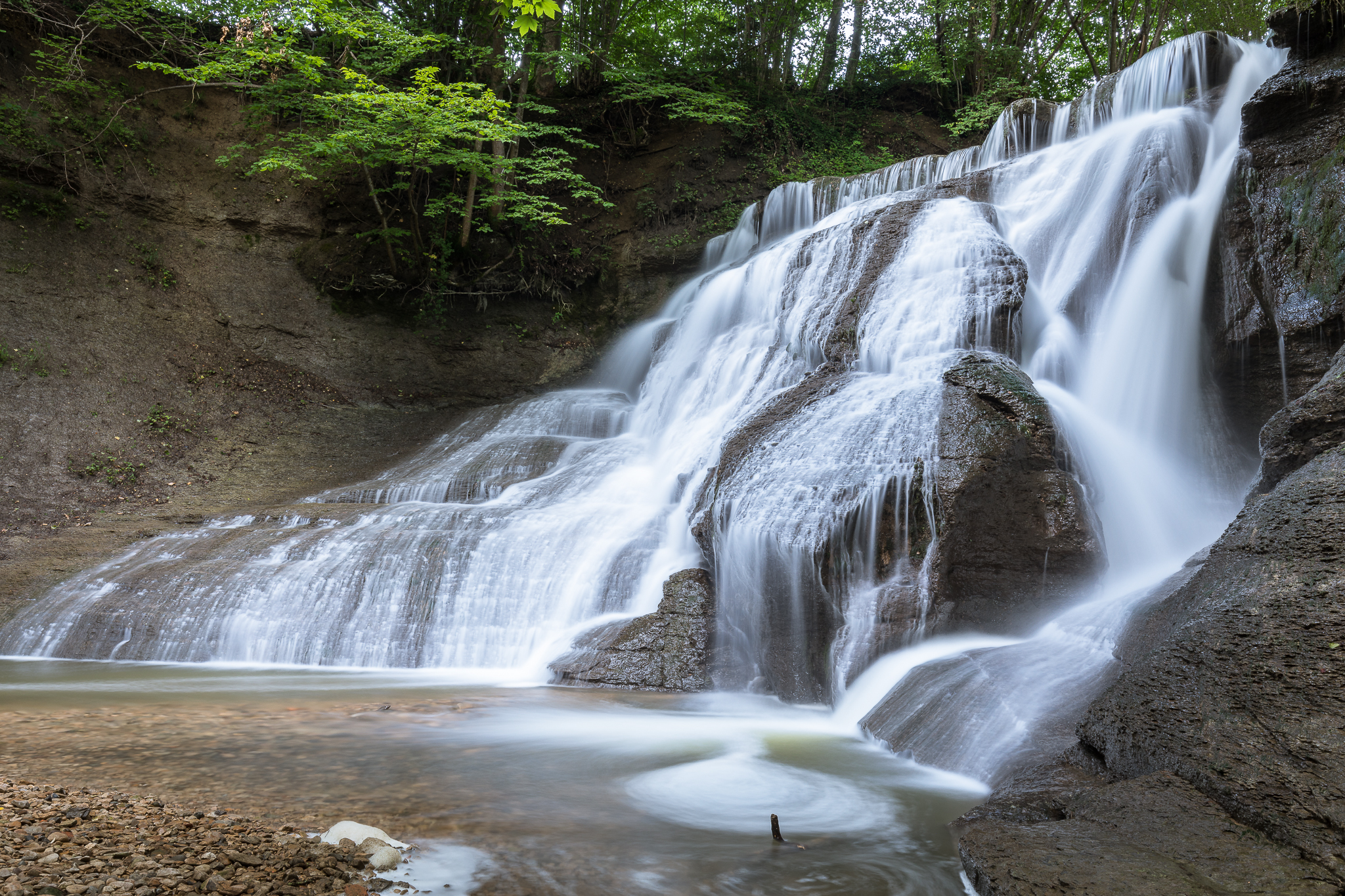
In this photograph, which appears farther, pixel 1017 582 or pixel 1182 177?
pixel 1182 177

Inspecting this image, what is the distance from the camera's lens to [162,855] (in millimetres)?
2443

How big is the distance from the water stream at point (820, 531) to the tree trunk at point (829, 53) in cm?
831

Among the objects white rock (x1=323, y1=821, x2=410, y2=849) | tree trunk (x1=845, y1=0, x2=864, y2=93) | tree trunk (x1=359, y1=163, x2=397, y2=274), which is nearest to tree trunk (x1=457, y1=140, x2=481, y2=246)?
tree trunk (x1=359, y1=163, x2=397, y2=274)

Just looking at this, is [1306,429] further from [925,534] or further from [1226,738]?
[1226,738]

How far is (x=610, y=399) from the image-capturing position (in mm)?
14188

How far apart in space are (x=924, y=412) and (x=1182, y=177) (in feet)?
16.7

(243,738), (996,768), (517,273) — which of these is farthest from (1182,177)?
(517,273)

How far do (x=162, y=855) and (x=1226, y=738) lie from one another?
361 centimetres

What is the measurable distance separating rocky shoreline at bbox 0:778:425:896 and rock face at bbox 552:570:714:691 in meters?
3.89

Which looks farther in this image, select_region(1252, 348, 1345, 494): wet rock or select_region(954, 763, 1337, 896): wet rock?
select_region(1252, 348, 1345, 494): wet rock

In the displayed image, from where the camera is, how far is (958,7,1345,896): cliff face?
2.48 m

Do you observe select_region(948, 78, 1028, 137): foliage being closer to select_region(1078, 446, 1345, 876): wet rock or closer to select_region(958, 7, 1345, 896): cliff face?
select_region(958, 7, 1345, 896): cliff face

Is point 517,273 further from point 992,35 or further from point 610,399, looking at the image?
point 992,35

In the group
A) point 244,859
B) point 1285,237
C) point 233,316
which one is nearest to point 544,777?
point 244,859
